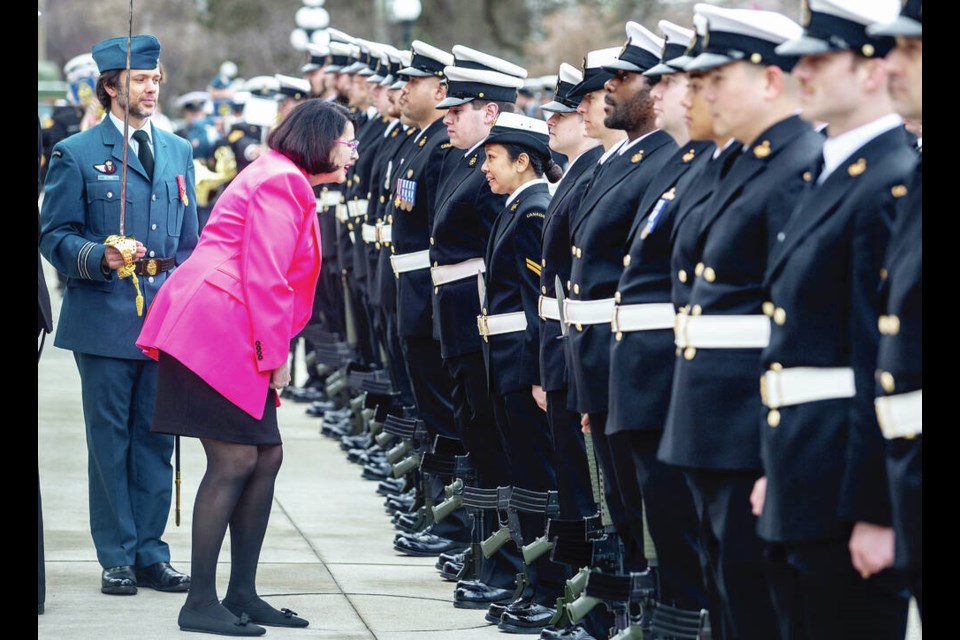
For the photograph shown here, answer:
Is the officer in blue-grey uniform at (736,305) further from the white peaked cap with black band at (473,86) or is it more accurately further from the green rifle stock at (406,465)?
the green rifle stock at (406,465)

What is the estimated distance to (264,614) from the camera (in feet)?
21.8

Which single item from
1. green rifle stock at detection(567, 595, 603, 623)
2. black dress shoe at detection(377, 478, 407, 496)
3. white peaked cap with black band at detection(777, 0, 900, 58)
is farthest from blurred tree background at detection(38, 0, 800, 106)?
white peaked cap with black band at detection(777, 0, 900, 58)

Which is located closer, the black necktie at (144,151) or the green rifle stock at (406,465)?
the black necktie at (144,151)

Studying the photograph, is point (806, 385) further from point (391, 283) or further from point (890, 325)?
point (391, 283)

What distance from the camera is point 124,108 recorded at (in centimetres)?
739

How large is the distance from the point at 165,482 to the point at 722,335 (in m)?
3.56

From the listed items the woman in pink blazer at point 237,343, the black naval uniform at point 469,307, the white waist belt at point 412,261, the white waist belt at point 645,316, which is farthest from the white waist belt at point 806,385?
the white waist belt at point 412,261

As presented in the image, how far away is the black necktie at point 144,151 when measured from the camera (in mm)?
7461

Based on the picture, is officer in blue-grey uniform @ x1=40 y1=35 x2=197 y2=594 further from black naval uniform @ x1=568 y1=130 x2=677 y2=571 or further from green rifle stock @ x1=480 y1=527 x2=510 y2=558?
black naval uniform @ x1=568 y1=130 x2=677 y2=571

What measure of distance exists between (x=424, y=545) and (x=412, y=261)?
138 cm

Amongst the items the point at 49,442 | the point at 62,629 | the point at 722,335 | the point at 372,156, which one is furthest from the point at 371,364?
the point at 722,335

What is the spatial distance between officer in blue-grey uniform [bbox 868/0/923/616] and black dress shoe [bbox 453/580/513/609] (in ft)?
11.7

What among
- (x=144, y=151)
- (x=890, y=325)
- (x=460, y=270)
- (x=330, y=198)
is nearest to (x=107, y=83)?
(x=144, y=151)
